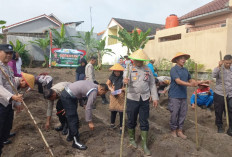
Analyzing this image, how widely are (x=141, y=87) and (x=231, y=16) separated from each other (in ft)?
30.5

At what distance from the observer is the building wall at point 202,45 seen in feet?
31.8

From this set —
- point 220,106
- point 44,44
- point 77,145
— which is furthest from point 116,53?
point 77,145

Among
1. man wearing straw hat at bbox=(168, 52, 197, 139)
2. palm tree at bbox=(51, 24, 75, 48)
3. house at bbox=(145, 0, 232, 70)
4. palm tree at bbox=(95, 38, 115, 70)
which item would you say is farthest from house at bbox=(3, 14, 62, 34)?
man wearing straw hat at bbox=(168, 52, 197, 139)

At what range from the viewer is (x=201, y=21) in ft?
39.6

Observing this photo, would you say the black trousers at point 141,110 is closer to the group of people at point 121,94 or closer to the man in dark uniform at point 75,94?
the group of people at point 121,94

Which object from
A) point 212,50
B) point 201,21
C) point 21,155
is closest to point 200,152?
point 21,155

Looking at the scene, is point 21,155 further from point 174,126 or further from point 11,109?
point 174,126

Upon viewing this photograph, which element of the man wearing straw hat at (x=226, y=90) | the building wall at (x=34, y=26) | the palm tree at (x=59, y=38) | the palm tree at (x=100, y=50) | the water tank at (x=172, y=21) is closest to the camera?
the man wearing straw hat at (x=226, y=90)

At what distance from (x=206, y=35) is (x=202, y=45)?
1.83ft

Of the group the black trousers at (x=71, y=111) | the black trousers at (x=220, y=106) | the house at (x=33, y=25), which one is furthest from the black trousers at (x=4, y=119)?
the house at (x=33, y=25)

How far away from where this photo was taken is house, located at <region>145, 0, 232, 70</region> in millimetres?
9820

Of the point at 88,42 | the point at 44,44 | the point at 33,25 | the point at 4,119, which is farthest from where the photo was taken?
the point at 33,25

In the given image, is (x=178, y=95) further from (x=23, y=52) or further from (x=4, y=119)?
(x=23, y=52)

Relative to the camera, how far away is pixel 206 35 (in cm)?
1066
